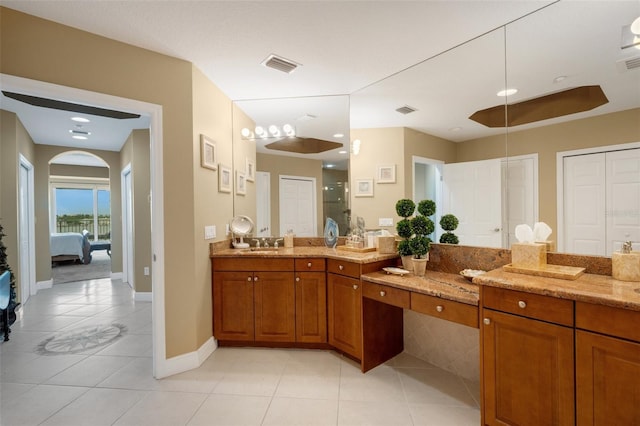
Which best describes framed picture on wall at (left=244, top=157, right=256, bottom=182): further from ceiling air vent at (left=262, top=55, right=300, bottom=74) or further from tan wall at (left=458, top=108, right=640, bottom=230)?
tan wall at (left=458, top=108, right=640, bottom=230)

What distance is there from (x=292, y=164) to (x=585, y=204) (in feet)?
8.21

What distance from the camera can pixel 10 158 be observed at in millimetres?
3773

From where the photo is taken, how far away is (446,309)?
5.85ft

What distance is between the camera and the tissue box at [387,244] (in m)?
2.55

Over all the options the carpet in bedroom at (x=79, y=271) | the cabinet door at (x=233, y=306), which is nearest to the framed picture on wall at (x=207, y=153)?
the cabinet door at (x=233, y=306)

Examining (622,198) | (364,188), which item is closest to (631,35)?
(622,198)

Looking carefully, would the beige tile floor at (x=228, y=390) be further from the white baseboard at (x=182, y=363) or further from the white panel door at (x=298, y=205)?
the white panel door at (x=298, y=205)

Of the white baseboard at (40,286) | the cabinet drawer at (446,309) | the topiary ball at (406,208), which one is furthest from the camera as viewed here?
the white baseboard at (40,286)

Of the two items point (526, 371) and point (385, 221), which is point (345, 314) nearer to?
point (385, 221)

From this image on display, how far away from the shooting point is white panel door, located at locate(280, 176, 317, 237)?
3.17m

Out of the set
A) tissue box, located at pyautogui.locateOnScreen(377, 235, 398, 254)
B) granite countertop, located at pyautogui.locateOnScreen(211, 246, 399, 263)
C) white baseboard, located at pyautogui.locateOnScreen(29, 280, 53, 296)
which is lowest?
white baseboard, located at pyautogui.locateOnScreen(29, 280, 53, 296)

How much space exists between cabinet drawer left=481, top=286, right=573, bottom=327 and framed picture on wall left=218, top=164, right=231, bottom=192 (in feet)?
8.07

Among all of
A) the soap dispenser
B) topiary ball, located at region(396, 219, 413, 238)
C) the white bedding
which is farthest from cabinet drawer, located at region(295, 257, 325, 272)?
the white bedding

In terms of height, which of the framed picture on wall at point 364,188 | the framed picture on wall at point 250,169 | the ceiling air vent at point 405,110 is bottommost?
the framed picture on wall at point 364,188
